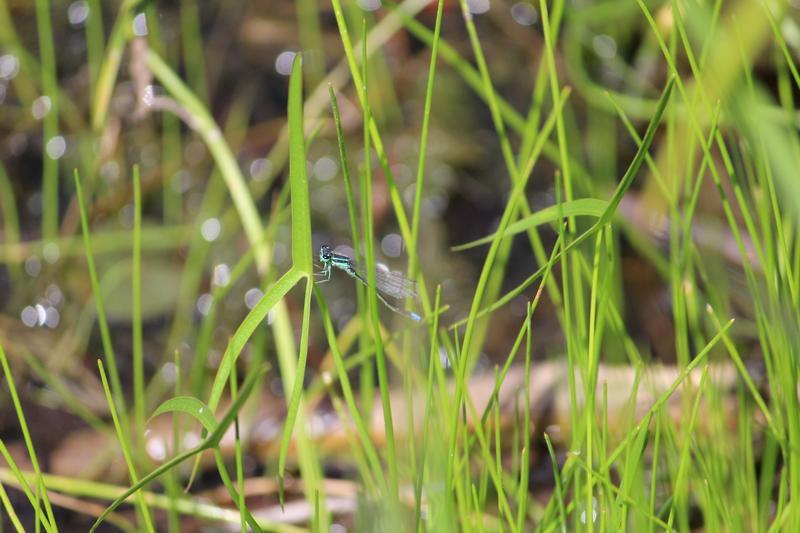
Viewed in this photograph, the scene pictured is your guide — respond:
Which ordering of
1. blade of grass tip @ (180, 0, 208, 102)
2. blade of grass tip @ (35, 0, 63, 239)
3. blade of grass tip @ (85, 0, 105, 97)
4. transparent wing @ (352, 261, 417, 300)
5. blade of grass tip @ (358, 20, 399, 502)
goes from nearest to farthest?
blade of grass tip @ (358, 20, 399, 502) < transparent wing @ (352, 261, 417, 300) < blade of grass tip @ (35, 0, 63, 239) < blade of grass tip @ (85, 0, 105, 97) < blade of grass tip @ (180, 0, 208, 102)

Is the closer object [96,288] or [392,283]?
[96,288]

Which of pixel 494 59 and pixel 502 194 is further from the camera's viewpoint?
pixel 494 59

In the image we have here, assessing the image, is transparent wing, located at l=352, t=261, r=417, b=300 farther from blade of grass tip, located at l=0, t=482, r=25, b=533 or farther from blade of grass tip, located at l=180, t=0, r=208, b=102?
blade of grass tip, located at l=180, t=0, r=208, b=102

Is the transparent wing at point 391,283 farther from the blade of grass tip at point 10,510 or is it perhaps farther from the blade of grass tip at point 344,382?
the blade of grass tip at point 10,510

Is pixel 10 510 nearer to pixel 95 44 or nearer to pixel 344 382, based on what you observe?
pixel 344 382

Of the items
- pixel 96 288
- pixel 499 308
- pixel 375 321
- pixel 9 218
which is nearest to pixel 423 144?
pixel 375 321

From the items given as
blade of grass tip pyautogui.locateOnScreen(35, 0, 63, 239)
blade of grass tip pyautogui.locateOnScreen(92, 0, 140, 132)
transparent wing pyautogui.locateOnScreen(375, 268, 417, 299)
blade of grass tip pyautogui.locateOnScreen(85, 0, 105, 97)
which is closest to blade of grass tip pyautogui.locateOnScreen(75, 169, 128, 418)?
transparent wing pyautogui.locateOnScreen(375, 268, 417, 299)

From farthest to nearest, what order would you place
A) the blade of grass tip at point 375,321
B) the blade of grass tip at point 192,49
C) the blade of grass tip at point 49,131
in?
the blade of grass tip at point 192,49, the blade of grass tip at point 49,131, the blade of grass tip at point 375,321

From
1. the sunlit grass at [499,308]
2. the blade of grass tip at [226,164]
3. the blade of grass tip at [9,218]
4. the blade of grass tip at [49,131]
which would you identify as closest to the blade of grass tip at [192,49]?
the sunlit grass at [499,308]

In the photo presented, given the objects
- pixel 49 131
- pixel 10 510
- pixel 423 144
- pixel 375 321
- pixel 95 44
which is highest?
pixel 95 44

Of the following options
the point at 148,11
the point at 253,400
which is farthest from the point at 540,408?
the point at 148,11

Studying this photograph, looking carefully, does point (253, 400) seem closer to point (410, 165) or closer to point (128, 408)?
point (128, 408)
